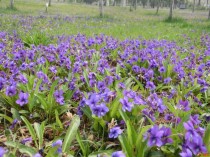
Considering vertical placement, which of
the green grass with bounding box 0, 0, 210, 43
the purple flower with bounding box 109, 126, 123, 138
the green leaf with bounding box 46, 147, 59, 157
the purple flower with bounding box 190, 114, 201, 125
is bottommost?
the green grass with bounding box 0, 0, 210, 43

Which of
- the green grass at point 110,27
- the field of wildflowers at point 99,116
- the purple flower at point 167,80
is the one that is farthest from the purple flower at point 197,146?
the green grass at point 110,27

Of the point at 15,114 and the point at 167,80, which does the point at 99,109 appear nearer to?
the point at 15,114

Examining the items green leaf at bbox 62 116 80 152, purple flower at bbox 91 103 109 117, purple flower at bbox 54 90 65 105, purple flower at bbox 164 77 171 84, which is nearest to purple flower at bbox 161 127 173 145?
purple flower at bbox 91 103 109 117

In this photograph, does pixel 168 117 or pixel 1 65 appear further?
pixel 1 65

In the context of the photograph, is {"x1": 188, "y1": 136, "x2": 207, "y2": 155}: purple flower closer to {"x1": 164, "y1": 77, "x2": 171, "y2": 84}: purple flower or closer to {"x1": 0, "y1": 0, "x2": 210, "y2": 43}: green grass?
{"x1": 164, "y1": 77, "x2": 171, "y2": 84}: purple flower

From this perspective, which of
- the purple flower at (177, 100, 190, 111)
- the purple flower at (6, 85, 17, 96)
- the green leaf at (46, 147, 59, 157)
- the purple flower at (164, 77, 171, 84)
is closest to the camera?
the green leaf at (46, 147, 59, 157)

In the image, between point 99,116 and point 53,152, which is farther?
point 99,116

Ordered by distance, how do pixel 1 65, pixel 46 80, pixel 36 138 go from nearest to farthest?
pixel 36 138, pixel 46 80, pixel 1 65

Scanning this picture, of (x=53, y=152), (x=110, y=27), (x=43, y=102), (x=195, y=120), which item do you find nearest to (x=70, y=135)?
(x=53, y=152)

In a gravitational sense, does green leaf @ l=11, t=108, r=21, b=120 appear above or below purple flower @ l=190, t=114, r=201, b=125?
below

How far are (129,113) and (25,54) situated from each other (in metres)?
2.75

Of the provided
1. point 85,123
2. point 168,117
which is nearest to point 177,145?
point 168,117

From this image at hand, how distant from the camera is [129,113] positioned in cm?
308

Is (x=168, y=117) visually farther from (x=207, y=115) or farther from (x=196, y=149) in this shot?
(x=196, y=149)
